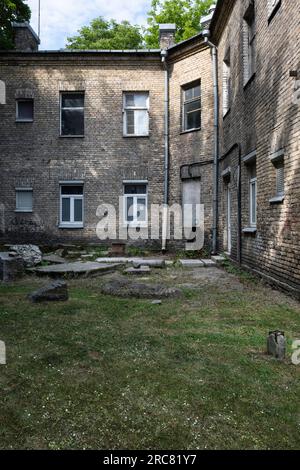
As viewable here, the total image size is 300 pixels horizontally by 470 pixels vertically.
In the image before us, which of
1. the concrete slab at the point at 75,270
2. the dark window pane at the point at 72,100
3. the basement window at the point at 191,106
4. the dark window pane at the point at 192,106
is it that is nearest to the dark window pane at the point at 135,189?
the basement window at the point at 191,106

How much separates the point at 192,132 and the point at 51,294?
963 centimetres

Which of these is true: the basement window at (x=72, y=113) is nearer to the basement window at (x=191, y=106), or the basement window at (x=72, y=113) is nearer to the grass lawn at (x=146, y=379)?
the basement window at (x=191, y=106)

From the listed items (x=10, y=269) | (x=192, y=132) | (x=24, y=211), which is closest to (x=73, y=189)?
(x=24, y=211)

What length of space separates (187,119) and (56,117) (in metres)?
5.12

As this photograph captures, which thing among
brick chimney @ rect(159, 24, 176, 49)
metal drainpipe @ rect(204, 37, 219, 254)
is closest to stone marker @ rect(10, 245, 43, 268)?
metal drainpipe @ rect(204, 37, 219, 254)

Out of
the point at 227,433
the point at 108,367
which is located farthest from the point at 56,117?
the point at 227,433

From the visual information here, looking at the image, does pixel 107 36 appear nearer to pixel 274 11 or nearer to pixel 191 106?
pixel 191 106

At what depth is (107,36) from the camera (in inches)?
1225

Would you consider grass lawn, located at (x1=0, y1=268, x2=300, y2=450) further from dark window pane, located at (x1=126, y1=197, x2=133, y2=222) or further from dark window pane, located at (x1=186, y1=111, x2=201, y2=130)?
dark window pane, located at (x1=186, y1=111, x2=201, y2=130)

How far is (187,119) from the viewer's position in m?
14.1

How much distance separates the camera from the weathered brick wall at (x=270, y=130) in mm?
6223

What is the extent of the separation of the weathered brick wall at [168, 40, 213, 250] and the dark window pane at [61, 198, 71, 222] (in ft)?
13.3

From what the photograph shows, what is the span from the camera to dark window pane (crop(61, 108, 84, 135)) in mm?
14680

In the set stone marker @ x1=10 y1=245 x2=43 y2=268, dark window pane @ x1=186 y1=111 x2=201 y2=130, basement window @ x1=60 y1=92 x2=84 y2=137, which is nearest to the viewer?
stone marker @ x1=10 y1=245 x2=43 y2=268
